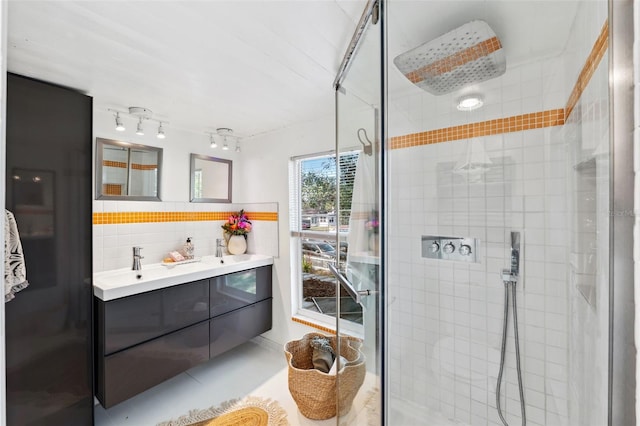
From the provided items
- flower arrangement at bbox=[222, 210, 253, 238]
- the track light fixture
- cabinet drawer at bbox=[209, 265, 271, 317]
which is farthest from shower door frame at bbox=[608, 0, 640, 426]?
flower arrangement at bbox=[222, 210, 253, 238]

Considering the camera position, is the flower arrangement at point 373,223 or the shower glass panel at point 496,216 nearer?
the shower glass panel at point 496,216

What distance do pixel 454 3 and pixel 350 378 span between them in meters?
1.79

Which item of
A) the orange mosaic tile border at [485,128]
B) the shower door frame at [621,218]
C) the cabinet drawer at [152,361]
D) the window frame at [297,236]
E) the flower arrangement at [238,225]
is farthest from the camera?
the flower arrangement at [238,225]

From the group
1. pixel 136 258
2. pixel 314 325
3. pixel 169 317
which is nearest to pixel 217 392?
pixel 169 317

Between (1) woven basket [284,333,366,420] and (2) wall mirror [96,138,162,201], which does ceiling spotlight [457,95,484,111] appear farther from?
(2) wall mirror [96,138,162,201]

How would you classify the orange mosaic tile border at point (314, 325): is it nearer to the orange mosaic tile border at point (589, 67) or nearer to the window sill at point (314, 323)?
the window sill at point (314, 323)

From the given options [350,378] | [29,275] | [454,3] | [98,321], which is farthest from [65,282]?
[454,3]

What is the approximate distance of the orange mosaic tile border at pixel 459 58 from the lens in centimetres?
122

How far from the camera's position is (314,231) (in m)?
2.53

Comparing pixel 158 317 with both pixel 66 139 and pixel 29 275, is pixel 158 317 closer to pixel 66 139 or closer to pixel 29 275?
pixel 29 275

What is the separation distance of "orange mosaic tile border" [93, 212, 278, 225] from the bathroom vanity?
0.39m

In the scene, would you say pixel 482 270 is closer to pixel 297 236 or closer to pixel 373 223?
pixel 373 223

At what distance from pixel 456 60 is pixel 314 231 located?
164cm

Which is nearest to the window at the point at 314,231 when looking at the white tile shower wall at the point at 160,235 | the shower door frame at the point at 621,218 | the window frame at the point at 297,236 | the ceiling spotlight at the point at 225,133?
the window frame at the point at 297,236
